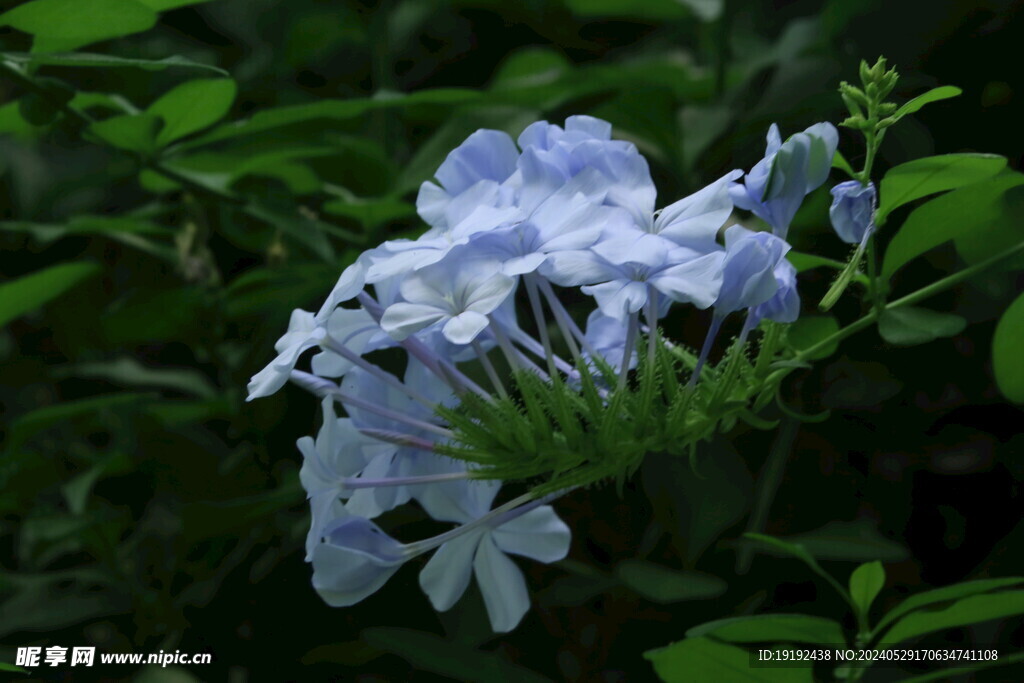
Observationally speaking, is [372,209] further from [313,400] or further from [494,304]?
[494,304]

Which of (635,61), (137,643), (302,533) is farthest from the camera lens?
(635,61)

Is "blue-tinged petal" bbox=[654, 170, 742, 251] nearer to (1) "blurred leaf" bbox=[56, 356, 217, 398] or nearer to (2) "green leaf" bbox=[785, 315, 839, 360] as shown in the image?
(2) "green leaf" bbox=[785, 315, 839, 360]

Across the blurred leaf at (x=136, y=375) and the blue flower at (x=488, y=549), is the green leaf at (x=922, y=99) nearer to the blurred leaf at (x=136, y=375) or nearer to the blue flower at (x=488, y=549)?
the blue flower at (x=488, y=549)

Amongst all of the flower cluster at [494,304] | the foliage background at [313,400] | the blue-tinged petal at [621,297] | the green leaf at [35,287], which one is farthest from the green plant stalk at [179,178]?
the blue-tinged petal at [621,297]

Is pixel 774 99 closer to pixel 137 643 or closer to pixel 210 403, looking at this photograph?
pixel 210 403

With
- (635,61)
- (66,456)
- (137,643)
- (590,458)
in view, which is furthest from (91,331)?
(590,458)

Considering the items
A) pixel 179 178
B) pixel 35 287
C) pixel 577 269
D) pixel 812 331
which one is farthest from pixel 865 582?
pixel 35 287

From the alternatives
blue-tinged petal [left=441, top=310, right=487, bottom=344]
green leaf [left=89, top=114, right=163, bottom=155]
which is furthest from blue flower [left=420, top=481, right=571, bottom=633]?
green leaf [left=89, top=114, right=163, bottom=155]
